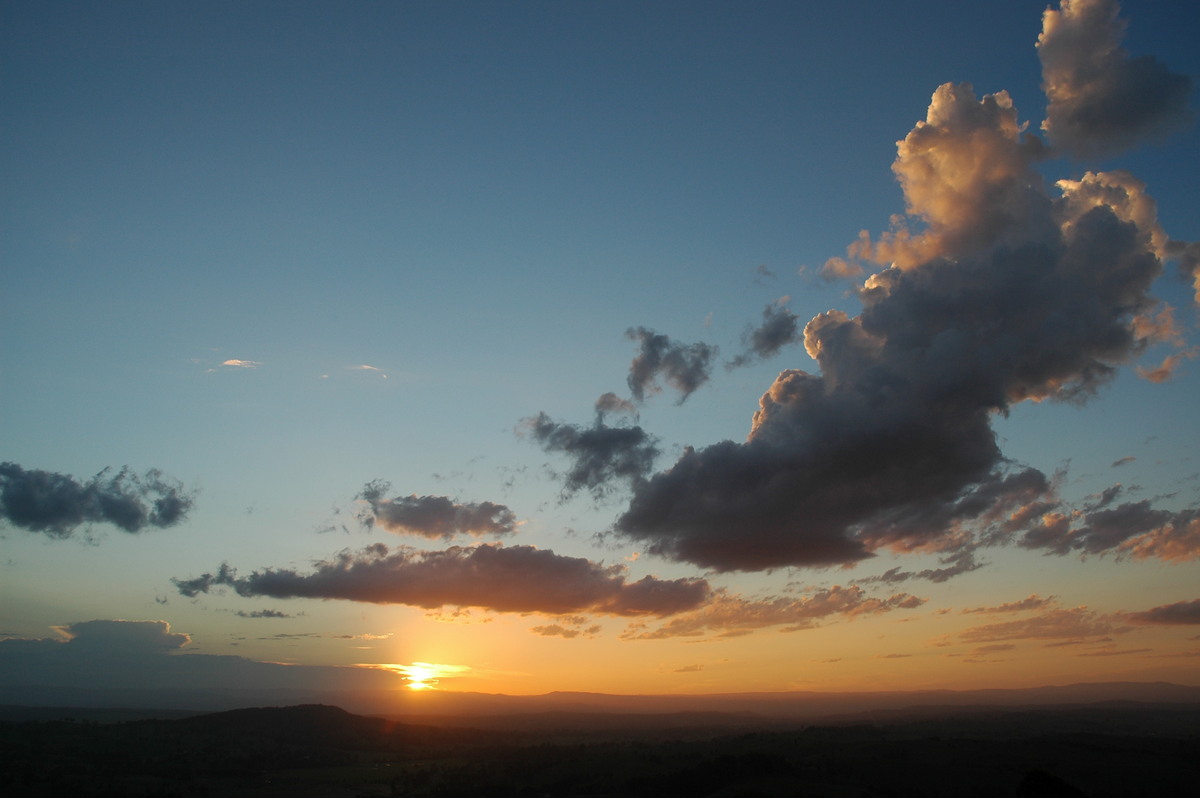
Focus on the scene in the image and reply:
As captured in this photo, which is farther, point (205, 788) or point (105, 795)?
point (205, 788)

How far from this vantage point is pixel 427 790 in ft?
351

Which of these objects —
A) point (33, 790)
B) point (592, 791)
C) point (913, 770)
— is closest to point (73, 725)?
point (33, 790)

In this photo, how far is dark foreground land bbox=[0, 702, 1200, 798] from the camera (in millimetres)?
82812

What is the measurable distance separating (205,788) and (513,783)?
44143 millimetres

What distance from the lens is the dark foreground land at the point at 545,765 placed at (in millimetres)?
82812

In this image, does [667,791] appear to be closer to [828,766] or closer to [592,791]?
[592,791]

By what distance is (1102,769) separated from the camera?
89062mm

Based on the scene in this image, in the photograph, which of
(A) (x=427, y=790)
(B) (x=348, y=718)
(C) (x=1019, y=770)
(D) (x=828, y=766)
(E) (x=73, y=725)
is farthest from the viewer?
(B) (x=348, y=718)

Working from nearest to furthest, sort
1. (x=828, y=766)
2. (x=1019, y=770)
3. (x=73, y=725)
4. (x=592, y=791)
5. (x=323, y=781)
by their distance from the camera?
(x=1019, y=770)
(x=828, y=766)
(x=592, y=791)
(x=323, y=781)
(x=73, y=725)

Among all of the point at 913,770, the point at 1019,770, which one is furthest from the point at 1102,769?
the point at 913,770

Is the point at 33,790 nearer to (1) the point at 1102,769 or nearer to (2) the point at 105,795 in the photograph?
(2) the point at 105,795

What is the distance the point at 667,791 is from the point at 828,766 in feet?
69.1

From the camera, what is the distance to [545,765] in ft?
418

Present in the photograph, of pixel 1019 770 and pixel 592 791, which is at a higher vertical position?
pixel 1019 770
